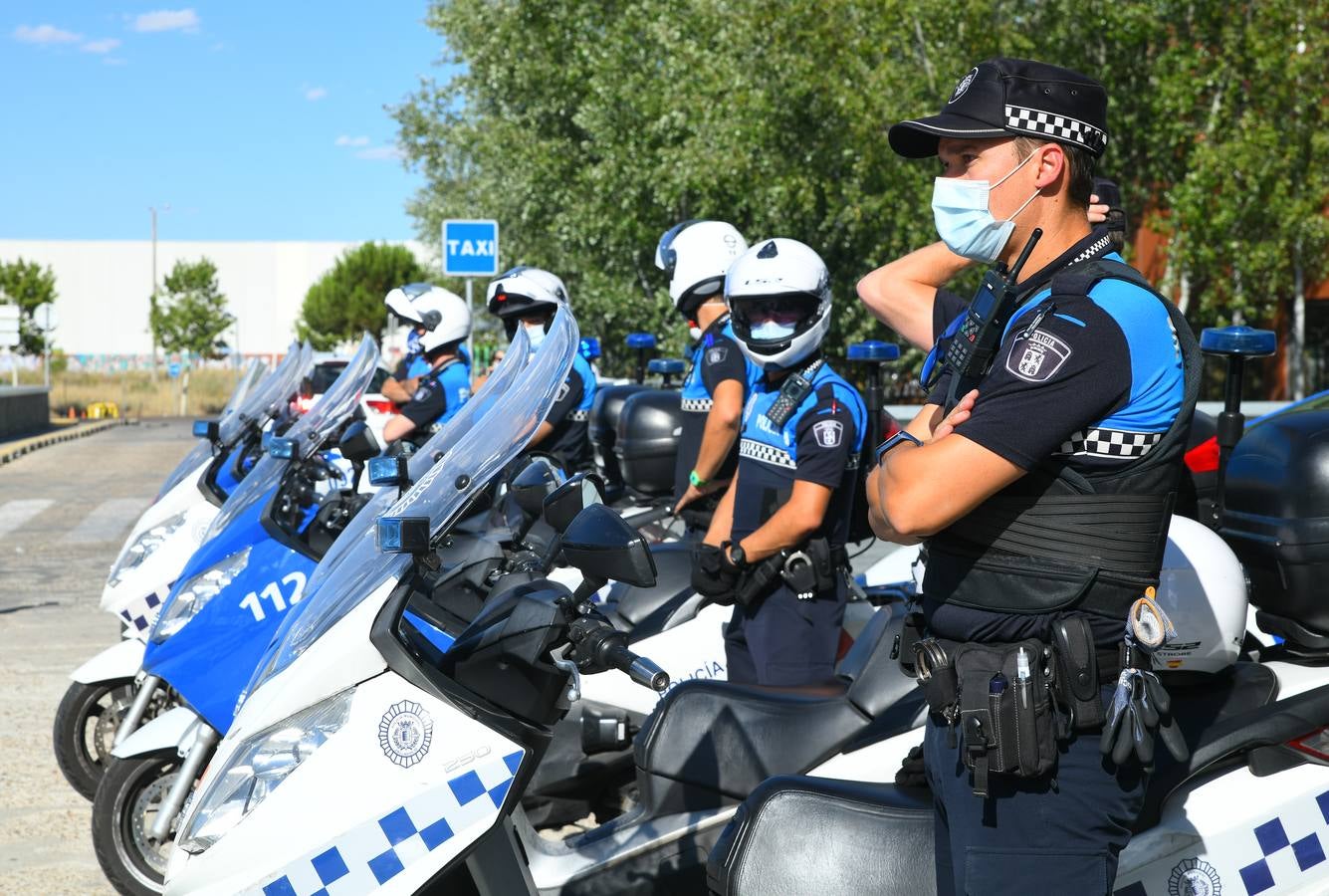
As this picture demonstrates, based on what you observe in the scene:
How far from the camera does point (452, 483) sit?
2.65m

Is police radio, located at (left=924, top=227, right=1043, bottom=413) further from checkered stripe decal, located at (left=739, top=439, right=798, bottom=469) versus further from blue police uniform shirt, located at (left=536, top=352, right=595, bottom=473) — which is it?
blue police uniform shirt, located at (left=536, top=352, right=595, bottom=473)

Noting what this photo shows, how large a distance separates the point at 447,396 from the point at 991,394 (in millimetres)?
5646

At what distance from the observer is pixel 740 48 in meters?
18.8

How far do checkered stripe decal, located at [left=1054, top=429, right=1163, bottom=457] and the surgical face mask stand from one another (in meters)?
0.39

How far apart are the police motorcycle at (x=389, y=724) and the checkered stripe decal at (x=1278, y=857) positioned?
1.14 m

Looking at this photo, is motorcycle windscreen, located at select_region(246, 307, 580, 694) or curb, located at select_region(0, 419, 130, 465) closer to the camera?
motorcycle windscreen, located at select_region(246, 307, 580, 694)

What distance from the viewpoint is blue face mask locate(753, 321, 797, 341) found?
4.30 m

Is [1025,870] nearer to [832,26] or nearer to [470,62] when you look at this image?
[832,26]

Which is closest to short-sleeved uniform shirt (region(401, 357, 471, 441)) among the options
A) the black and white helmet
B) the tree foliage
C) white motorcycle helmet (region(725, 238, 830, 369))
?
the black and white helmet

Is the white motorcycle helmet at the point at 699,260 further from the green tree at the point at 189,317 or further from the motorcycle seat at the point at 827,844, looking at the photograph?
the green tree at the point at 189,317

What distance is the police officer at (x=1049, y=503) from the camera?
6.52 ft

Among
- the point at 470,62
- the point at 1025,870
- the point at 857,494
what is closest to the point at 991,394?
the point at 1025,870

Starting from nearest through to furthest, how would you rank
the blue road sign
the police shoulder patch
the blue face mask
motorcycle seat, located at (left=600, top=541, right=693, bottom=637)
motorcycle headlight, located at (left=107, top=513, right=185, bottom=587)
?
1. the police shoulder patch
2. the blue face mask
3. motorcycle seat, located at (left=600, top=541, right=693, bottom=637)
4. motorcycle headlight, located at (left=107, top=513, right=185, bottom=587)
5. the blue road sign

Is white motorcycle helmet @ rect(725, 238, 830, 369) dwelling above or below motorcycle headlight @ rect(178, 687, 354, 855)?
above
